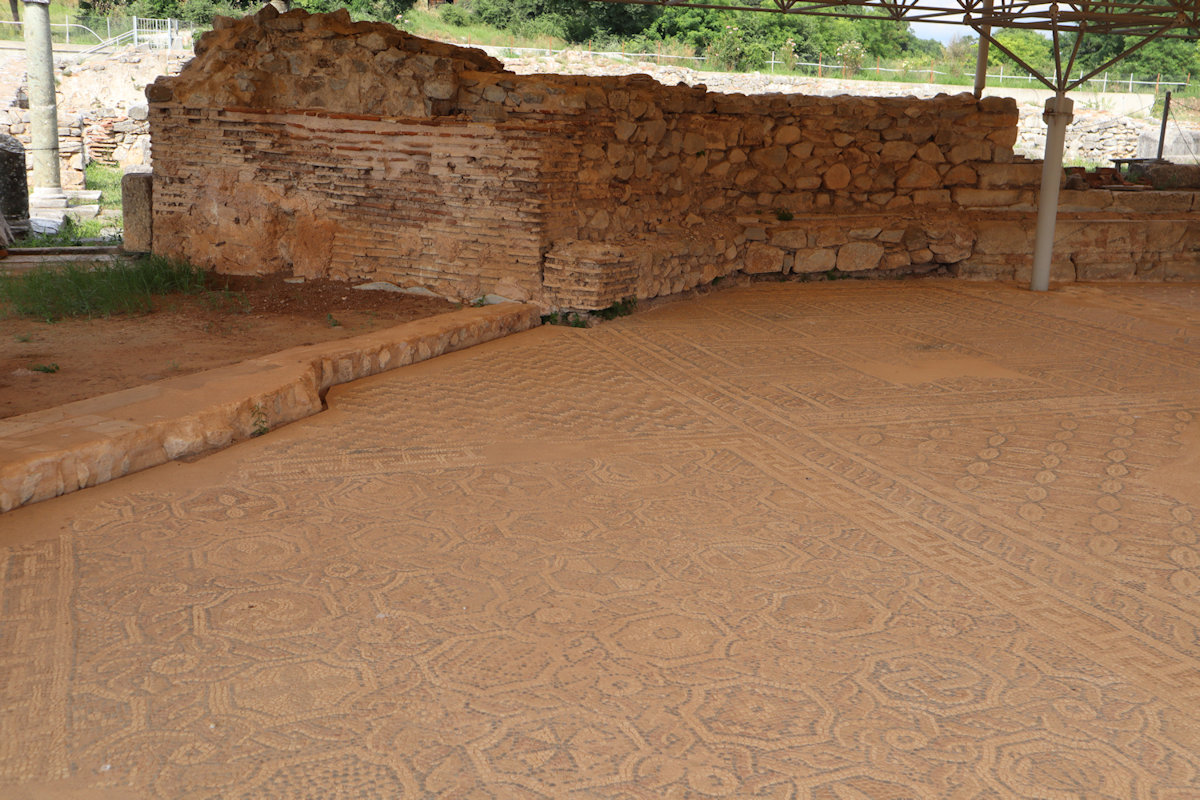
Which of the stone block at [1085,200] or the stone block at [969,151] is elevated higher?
the stone block at [969,151]

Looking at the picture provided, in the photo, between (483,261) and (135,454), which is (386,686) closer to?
(135,454)

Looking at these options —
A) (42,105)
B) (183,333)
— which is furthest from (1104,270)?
(42,105)

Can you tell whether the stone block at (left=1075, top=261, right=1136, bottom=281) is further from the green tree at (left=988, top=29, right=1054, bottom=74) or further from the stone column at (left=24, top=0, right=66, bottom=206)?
the green tree at (left=988, top=29, right=1054, bottom=74)

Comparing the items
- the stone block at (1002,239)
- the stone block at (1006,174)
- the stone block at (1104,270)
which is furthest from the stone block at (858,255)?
the stone block at (1104,270)

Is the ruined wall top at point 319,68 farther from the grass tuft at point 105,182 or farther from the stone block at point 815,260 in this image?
the grass tuft at point 105,182

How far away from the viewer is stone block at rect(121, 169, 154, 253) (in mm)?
8391

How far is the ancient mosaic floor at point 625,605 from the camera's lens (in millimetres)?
Result: 2318

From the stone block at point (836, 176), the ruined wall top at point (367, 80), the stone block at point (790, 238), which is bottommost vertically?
the stone block at point (790, 238)

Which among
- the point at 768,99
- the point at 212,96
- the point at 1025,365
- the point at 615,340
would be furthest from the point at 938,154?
the point at 212,96

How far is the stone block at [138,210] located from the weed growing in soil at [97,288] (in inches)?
32.6

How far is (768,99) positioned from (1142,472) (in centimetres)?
575

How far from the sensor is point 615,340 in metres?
6.74

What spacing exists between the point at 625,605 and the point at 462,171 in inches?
188

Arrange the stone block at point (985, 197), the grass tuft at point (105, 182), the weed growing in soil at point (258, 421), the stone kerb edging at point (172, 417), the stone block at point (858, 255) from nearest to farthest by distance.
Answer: the stone kerb edging at point (172, 417) < the weed growing in soil at point (258, 421) < the stone block at point (858, 255) < the stone block at point (985, 197) < the grass tuft at point (105, 182)
